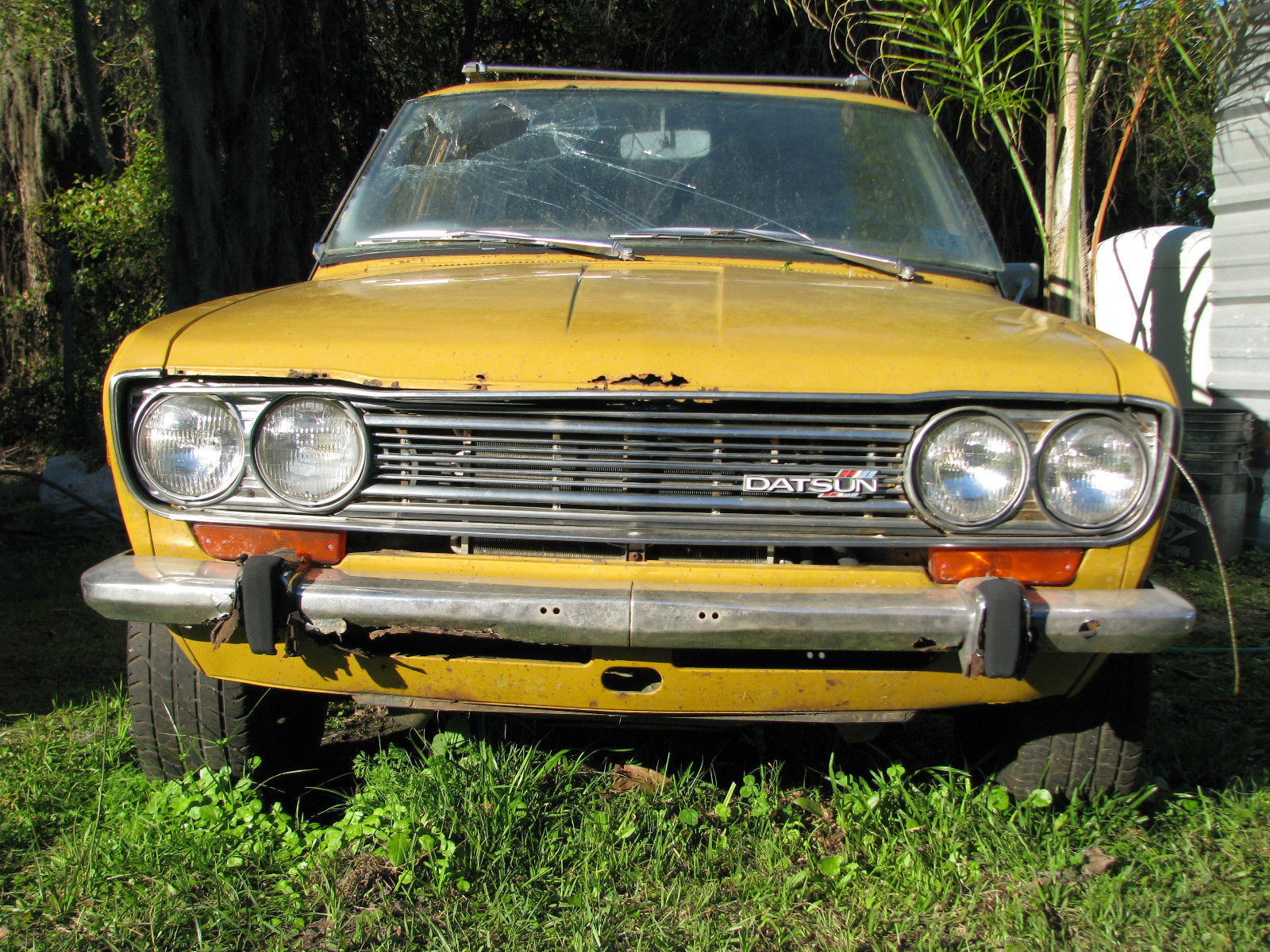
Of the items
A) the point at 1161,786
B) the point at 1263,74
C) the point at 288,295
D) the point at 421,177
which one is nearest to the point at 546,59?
the point at 1263,74

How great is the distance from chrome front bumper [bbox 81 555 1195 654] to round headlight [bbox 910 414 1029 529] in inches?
5.9

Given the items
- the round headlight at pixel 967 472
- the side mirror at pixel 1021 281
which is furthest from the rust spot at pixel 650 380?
the side mirror at pixel 1021 281

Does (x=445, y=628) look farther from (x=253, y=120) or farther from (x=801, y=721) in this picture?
(x=253, y=120)

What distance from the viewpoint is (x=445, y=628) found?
1852mm

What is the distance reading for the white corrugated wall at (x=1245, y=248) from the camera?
530cm

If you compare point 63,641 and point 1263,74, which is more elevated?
point 1263,74

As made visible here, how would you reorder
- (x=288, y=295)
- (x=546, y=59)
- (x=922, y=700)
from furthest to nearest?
(x=546, y=59)
(x=288, y=295)
(x=922, y=700)

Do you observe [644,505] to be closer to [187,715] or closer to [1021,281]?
[187,715]

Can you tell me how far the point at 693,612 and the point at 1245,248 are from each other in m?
5.13

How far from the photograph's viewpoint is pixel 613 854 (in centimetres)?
225

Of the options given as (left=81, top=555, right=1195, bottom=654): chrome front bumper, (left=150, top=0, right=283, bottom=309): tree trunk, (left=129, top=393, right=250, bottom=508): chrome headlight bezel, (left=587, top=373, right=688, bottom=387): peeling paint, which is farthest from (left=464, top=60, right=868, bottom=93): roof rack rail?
(left=150, top=0, right=283, bottom=309): tree trunk

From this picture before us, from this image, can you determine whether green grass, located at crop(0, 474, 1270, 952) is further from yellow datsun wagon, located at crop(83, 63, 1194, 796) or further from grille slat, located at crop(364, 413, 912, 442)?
grille slat, located at crop(364, 413, 912, 442)

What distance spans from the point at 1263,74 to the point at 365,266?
5.04 metres

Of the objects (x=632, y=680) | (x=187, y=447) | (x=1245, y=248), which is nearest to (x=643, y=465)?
(x=632, y=680)
